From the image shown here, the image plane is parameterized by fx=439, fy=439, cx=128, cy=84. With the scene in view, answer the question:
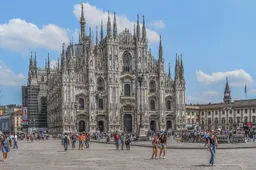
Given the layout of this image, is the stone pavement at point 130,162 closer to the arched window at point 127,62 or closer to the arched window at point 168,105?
the arched window at point 127,62

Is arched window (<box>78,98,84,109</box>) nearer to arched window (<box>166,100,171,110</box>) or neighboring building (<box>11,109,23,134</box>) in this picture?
arched window (<box>166,100,171,110</box>)

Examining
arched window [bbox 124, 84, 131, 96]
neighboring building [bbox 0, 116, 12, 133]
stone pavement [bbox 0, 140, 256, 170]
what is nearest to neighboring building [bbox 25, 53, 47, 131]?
arched window [bbox 124, 84, 131, 96]

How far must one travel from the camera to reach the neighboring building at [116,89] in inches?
3120

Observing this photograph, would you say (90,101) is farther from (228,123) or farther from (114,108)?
(228,123)

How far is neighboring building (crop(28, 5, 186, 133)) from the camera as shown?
7925cm

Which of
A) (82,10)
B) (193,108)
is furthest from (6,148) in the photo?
(193,108)

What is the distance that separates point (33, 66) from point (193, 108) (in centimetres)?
4395

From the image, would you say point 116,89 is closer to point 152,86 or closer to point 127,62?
point 127,62

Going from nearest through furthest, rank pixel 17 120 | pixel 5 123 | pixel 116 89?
pixel 116 89 → pixel 17 120 → pixel 5 123

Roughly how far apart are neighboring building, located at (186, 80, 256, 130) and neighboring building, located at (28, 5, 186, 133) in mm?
14620

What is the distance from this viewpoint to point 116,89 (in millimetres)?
82375

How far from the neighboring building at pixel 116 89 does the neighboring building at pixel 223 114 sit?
48.0ft

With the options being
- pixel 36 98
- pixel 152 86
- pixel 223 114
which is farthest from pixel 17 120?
pixel 152 86

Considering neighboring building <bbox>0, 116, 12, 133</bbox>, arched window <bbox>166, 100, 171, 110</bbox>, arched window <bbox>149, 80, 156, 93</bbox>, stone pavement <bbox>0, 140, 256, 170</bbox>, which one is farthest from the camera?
neighboring building <bbox>0, 116, 12, 133</bbox>
